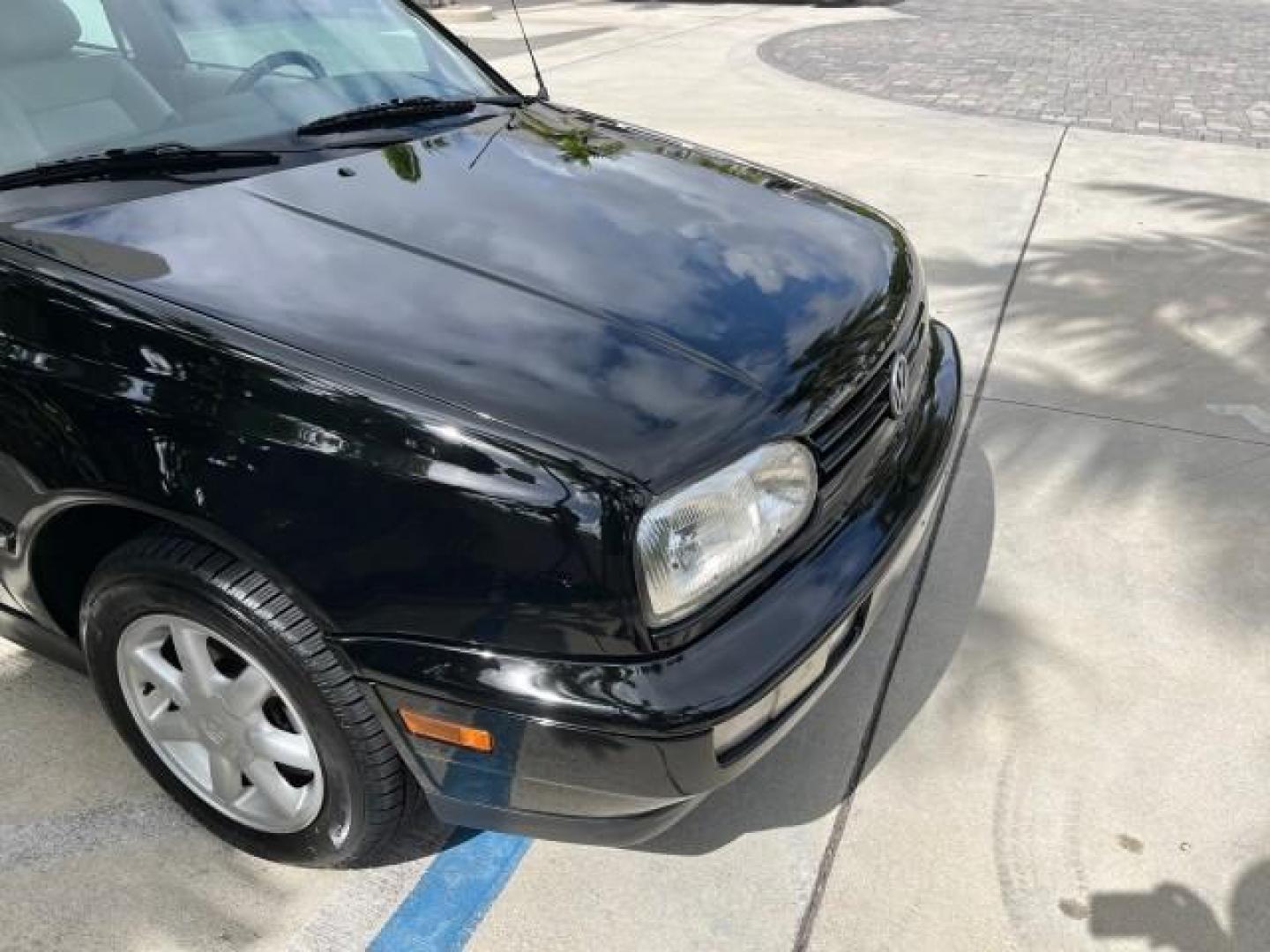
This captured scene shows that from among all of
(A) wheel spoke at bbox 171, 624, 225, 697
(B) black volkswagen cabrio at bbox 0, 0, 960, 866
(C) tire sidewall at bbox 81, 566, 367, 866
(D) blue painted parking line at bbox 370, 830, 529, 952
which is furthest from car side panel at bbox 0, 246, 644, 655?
(D) blue painted parking line at bbox 370, 830, 529, 952

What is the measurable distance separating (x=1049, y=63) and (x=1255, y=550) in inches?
355

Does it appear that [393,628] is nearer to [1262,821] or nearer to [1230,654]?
[1262,821]

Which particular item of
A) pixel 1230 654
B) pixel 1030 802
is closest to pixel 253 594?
pixel 1030 802

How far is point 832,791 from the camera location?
233cm

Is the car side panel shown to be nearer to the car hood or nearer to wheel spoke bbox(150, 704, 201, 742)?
the car hood

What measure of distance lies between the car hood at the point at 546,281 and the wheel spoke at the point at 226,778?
34.6 inches

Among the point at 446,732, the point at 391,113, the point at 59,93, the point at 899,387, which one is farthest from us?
the point at 391,113

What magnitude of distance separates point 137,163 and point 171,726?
118 centimetres

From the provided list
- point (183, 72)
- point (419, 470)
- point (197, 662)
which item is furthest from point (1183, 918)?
point (183, 72)

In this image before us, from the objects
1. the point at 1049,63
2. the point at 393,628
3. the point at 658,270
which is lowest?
the point at 1049,63

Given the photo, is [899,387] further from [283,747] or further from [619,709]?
[283,747]

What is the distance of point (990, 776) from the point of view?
92.8 inches

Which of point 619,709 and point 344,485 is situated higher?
point 344,485

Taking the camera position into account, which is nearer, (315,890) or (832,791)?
(315,890)
